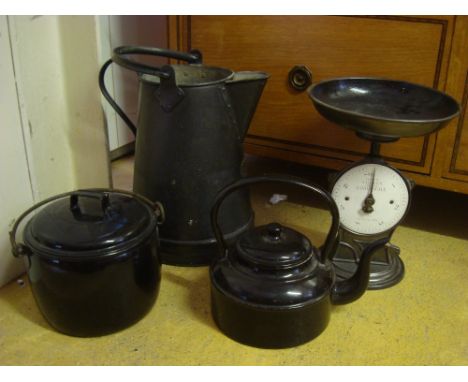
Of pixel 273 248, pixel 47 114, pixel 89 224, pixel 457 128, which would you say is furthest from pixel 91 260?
pixel 457 128

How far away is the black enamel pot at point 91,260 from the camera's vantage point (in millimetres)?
767

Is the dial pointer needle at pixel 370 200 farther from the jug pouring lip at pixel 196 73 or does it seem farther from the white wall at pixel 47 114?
the white wall at pixel 47 114

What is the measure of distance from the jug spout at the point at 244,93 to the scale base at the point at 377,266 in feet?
0.93

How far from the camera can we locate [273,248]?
0.79m

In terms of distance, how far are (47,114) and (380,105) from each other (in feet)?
2.00

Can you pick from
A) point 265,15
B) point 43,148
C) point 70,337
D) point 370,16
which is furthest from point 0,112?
point 370,16

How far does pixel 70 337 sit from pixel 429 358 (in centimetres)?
54

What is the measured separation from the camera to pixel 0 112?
89cm

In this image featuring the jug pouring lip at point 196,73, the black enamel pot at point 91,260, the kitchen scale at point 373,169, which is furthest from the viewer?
the jug pouring lip at point 196,73

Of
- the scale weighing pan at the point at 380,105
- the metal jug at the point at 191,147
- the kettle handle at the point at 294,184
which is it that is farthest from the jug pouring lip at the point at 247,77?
the kettle handle at the point at 294,184

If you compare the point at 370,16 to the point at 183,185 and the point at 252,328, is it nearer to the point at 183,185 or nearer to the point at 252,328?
the point at 183,185

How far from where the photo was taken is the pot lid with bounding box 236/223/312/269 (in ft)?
2.56

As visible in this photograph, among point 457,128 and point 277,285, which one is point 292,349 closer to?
point 277,285

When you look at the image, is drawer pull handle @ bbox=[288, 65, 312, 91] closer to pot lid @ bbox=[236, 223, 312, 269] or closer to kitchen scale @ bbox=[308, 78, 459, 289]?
kitchen scale @ bbox=[308, 78, 459, 289]
